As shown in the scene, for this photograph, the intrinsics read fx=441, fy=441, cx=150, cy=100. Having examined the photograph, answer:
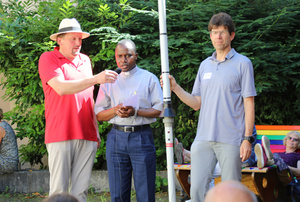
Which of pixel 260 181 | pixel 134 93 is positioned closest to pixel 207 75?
pixel 134 93

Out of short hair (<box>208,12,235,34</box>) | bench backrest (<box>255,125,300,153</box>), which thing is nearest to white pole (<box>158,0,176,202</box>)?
short hair (<box>208,12,235,34</box>)

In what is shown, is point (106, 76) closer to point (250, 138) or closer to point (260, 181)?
point (250, 138)

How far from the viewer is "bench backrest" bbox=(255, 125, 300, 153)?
654 cm

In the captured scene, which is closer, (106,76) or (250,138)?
(250,138)

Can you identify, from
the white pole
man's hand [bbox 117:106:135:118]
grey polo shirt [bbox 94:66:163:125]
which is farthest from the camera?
grey polo shirt [bbox 94:66:163:125]

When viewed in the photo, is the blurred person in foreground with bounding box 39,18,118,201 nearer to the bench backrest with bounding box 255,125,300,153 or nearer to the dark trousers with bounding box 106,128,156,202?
the dark trousers with bounding box 106,128,156,202

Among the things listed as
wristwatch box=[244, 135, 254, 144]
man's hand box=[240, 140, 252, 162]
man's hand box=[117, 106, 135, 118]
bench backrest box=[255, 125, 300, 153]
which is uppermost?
man's hand box=[117, 106, 135, 118]

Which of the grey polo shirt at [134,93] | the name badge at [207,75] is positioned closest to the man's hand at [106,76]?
the grey polo shirt at [134,93]

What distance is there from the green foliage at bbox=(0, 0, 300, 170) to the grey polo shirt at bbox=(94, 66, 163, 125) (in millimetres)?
2066

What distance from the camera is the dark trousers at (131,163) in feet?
14.5

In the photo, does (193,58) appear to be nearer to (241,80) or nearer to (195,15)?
(195,15)

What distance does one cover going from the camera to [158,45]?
671cm

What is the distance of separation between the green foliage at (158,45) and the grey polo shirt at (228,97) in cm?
250

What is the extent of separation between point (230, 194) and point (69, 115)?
9.29 feet
